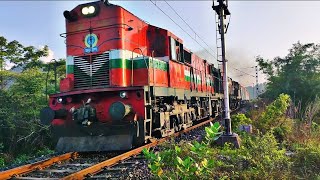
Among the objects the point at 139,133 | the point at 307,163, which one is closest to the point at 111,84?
the point at 139,133

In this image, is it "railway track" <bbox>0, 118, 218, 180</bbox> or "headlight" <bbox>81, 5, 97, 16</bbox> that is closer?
"railway track" <bbox>0, 118, 218, 180</bbox>

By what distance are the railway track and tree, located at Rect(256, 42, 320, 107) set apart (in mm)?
12105

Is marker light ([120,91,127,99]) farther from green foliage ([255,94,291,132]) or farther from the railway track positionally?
green foliage ([255,94,291,132])

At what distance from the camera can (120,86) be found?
7.30 m

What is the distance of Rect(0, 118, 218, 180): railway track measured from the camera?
492 centimetres

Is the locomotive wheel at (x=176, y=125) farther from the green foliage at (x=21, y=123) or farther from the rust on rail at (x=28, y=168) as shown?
the green foliage at (x=21, y=123)

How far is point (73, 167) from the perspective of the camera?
5672 millimetres

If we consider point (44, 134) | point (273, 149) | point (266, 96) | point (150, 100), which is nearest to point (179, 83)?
point (150, 100)

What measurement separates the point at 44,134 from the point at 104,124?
7495mm

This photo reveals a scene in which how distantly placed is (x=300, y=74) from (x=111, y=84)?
13.1 m

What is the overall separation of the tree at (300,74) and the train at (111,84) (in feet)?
31.7

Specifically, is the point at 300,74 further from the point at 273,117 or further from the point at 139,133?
the point at 139,133

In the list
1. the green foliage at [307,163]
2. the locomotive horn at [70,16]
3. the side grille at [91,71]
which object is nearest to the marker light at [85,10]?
the locomotive horn at [70,16]

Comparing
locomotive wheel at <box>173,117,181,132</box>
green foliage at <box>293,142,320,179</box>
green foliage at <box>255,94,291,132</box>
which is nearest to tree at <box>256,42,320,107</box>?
green foliage at <box>255,94,291,132</box>
